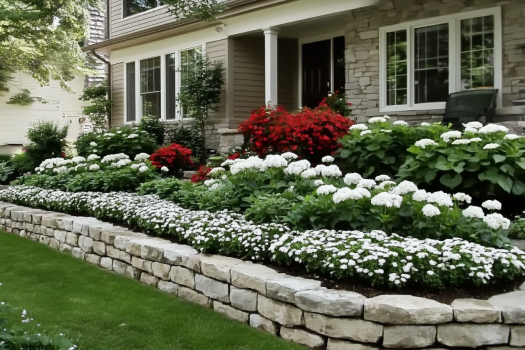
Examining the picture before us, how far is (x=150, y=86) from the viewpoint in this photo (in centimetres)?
1339

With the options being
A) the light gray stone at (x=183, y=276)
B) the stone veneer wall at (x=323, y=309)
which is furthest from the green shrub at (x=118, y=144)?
the light gray stone at (x=183, y=276)

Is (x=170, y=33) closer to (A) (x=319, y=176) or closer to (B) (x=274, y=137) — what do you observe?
(B) (x=274, y=137)

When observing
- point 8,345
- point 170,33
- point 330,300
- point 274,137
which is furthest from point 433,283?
point 170,33

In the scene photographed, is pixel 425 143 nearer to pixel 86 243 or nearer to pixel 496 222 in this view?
pixel 496 222

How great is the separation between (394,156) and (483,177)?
4.20ft

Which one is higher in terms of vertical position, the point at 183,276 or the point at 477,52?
the point at 477,52

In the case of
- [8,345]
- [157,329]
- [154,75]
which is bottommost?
[157,329]

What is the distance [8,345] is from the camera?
2588 mm

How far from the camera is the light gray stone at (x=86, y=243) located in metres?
5.71

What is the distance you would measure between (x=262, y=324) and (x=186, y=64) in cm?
929

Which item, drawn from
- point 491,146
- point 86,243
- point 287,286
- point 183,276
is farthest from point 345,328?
point 86,243

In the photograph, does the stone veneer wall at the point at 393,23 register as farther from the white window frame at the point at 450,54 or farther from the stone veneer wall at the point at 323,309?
the stone veneer wall at the point at 323,309

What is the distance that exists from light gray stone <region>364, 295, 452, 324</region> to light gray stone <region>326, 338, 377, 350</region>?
0.16 metres

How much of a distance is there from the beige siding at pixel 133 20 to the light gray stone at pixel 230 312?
943 cm
